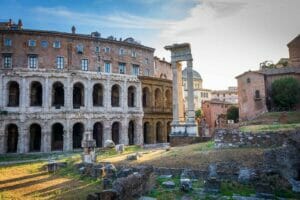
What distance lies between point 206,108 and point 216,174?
4408 centimetres

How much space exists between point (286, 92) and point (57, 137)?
32677mm

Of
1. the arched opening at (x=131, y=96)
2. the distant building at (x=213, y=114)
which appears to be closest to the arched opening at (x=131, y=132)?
the arched opening at (x=131, y=96)

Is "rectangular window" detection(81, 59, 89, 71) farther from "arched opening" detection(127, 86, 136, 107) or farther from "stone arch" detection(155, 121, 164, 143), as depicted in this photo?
"stone arch" detection(155, 121, 164, 143)

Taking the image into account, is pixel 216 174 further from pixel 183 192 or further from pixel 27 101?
pixel 27 101

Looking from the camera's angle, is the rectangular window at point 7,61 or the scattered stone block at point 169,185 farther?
the rectangular window at point 7,61

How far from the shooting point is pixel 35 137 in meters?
35.8

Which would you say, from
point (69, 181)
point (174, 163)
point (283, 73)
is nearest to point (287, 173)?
point (174, 163)

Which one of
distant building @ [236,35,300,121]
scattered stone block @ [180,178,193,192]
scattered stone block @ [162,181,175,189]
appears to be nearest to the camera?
scattered stone block @ [180,178,193,192]

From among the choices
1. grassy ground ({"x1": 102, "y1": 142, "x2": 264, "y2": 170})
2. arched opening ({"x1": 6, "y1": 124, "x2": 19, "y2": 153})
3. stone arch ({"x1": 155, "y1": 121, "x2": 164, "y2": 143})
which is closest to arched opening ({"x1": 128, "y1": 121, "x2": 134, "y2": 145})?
stone arch ({"x1": 155, "y1": 121, "x2": 164, "y2": 143})

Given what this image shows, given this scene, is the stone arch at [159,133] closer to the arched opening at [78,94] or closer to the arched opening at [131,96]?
the arched opening at [131,96]

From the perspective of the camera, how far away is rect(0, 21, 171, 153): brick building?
106 ft

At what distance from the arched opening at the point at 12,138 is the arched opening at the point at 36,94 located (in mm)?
3734

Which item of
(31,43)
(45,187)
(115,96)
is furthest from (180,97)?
(31,43)

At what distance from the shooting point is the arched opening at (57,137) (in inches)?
1390
